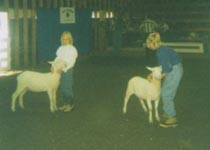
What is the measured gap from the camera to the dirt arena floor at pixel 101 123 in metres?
9.54

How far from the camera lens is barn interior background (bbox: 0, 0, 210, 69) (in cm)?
2236

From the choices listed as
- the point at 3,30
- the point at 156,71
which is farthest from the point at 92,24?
the point at 156,71

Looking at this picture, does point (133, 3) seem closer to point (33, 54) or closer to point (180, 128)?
point (33, 54)

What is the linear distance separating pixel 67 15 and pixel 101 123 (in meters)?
15.2

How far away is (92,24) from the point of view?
29625mm

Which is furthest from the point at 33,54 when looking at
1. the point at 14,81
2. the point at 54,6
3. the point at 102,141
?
the point at 102,141

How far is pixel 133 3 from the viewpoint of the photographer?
34.7 m

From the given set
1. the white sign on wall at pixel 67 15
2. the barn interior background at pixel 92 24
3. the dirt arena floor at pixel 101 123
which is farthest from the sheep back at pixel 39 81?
the white sign on wall at pixel 67 15

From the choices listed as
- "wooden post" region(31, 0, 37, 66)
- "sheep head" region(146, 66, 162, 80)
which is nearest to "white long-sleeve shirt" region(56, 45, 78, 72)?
"sheep head" region(146, 66, 162, 80)

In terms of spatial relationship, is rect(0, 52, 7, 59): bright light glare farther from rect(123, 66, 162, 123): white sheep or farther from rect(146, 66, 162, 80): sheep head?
rect(146, 66, 162, 80): sheep head

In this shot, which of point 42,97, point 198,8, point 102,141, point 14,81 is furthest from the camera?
point 198,8

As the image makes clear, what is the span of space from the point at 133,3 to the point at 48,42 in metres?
11.7

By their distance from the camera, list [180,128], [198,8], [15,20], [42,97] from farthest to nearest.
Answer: [198,8]
[15,20]
[42,97]
[180,128]

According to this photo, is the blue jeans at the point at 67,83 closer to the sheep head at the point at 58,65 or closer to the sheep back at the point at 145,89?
the sheep head at the point at 58,65
